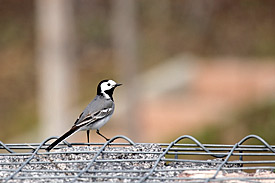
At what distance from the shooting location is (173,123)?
56.7ft

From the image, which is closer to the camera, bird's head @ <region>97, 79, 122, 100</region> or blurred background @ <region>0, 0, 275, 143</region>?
bird's head @ <region>97, 79, 122, 100</region>

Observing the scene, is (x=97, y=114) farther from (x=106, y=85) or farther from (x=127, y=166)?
(x=127, y=166)

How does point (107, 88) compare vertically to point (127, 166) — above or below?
above

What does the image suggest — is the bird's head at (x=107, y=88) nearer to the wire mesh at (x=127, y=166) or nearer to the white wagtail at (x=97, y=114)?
the white wagtail at (x=97, y=114)

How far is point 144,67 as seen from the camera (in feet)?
77.2

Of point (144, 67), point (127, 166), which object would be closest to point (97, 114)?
point (127, 166)

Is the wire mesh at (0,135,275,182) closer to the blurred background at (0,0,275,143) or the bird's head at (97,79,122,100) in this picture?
the bird's head at (97,79,122,100)

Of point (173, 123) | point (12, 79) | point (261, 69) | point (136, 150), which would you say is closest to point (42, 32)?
point (173, 123)

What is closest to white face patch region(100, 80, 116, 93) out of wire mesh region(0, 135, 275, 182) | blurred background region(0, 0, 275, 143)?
wire mesh region(0, 135, 275, 182)

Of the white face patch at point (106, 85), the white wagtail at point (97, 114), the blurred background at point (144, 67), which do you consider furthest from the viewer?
the blurred background at point (144, 67)

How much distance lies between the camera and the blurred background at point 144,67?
12.5 metres

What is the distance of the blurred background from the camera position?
12.5 meters

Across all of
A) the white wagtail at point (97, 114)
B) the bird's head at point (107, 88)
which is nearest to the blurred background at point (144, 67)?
the bird's head at point (107, 88)

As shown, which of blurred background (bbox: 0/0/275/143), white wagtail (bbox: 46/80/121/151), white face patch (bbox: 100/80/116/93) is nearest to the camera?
white wagtail (bbox: 46/80/121/151)
